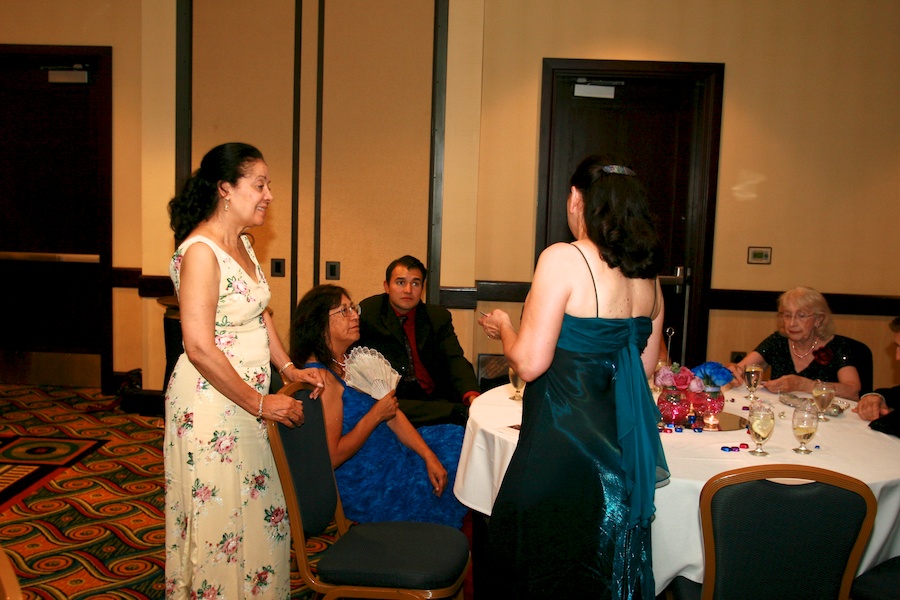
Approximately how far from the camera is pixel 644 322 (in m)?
2.04

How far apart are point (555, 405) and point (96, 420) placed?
4161 mm

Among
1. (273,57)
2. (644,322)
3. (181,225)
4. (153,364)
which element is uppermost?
(273,57)

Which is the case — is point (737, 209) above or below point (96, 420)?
above

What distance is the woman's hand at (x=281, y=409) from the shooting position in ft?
6.88

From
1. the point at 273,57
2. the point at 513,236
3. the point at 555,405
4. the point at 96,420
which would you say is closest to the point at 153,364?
the point at 96,420

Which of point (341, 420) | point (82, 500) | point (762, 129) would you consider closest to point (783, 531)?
point (341, 420)

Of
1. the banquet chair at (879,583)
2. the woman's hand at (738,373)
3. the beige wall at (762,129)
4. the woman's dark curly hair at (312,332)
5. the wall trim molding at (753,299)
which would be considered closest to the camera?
the banquet chair at (879,583)

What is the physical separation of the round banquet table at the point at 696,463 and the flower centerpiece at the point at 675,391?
0.08 m

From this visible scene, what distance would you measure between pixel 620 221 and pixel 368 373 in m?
1.12

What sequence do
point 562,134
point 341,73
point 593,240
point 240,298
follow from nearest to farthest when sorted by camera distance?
point 593,240 < point 240,298 < point 341,73 < point 562,134

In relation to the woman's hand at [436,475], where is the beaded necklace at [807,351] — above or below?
above

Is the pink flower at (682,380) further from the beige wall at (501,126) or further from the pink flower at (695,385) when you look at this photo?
the beige wall at (501,126)

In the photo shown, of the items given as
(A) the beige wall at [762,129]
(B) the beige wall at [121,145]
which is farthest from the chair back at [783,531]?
(B) the beige wall at [121,145]

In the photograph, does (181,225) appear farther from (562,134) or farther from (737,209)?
(737,209)
